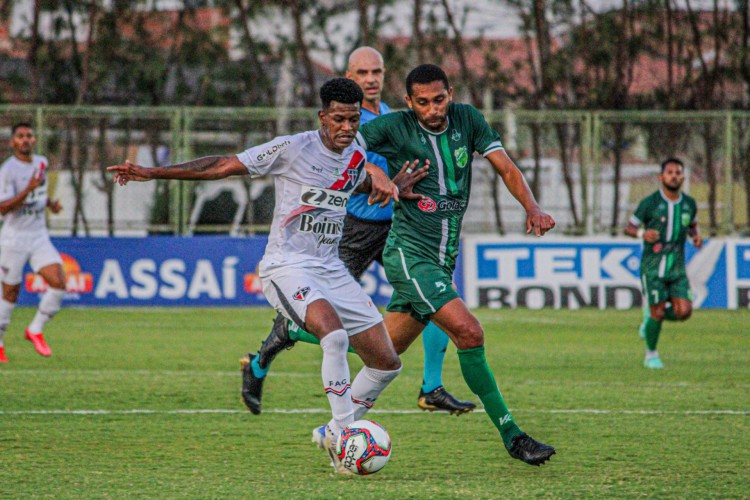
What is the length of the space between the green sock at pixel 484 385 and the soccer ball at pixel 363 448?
0.74m

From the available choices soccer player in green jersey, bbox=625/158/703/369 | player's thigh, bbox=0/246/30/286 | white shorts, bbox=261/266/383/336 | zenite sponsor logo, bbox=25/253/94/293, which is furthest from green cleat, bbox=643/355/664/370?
zenite sponsor logo, bbox=25/253/94/293

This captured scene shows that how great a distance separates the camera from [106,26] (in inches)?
977

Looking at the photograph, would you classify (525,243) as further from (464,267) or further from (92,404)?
(92,404)

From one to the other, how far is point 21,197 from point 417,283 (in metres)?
6.44

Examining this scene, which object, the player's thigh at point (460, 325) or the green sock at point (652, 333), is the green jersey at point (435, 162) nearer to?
the player's thigh at point (460, 325)

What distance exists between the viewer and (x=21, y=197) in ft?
39.5

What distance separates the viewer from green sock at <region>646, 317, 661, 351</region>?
11688mm

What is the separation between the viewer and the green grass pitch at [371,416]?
19.2ft

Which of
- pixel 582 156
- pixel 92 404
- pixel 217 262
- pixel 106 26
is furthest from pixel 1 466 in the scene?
pixel 106 26

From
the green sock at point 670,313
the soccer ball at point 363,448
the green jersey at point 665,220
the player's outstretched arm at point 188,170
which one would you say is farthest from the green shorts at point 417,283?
the green jersey at point 665,220

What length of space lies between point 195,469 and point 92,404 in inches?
105

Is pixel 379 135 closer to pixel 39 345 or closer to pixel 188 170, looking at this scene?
pixel 188 170

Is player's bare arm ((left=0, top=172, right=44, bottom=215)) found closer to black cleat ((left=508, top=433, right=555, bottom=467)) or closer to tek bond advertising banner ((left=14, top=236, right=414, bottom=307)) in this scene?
tek bond advertising banner ((left=14, top=236, right=414, bottom=307))

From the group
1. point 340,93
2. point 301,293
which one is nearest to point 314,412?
point 301,293
